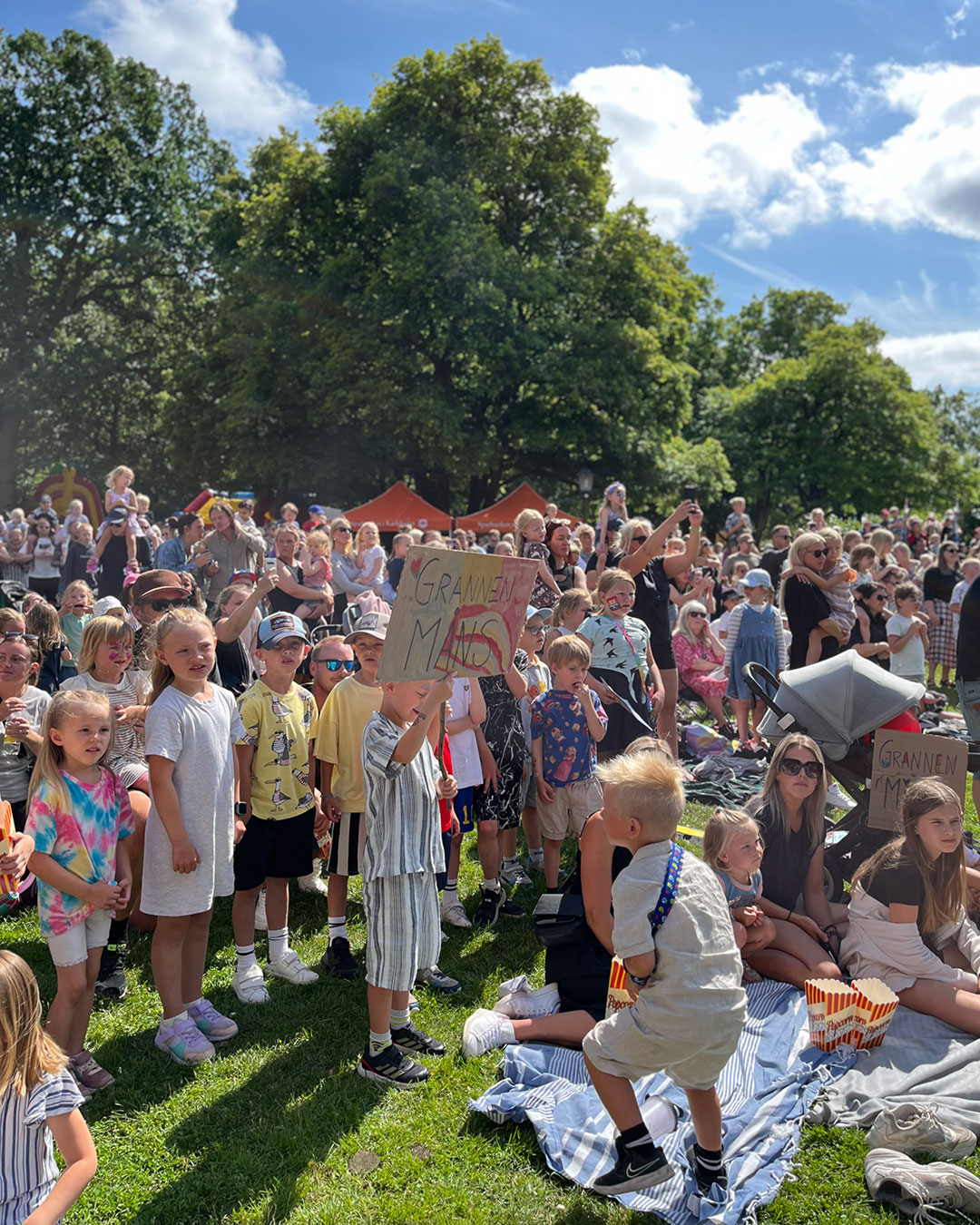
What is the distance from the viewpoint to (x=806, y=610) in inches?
310

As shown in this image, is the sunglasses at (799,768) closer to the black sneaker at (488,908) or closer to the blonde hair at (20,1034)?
the black sneaker at (488,908)

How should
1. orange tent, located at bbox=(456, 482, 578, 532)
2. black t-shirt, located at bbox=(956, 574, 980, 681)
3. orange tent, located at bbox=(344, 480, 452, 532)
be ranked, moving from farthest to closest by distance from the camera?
orange tent, located at bbox=(456, 482, 578, 532), orange tent, located at bbox=(344, 480, 452, 532), black t-shirt, located at bbox=(956, 574, 980, 681)

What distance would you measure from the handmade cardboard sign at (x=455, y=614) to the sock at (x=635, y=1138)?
1.76 metres

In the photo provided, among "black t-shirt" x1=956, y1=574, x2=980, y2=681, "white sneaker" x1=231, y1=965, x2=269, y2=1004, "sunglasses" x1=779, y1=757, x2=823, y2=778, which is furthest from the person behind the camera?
"black t-shirt" x1=956, y1=574, x2=980, y2=681

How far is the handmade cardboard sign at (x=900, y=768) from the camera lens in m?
5.12

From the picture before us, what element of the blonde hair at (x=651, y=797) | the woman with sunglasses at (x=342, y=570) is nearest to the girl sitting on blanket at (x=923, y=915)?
the blonde hair at (x=651, y=797)

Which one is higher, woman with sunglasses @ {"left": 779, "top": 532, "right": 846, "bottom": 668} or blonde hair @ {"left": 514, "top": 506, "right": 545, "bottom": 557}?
blonde hair @ {"left": 514, "top": 506, "right": 545, "bottom": 557}

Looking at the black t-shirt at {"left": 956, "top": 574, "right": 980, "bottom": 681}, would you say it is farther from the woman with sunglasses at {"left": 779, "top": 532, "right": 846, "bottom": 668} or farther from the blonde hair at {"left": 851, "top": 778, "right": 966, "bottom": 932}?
the blonde hair at {"left": 851, "top": 778, "right": 966, "bottom": 932}

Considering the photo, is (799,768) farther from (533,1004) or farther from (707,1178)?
(707,1178)

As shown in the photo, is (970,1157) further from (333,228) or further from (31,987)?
→ (333,228)

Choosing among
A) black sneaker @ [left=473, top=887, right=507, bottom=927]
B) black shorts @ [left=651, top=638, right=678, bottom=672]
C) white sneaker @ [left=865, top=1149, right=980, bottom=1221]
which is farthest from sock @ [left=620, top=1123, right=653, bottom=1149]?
black shorts @ [left=651, top=638, right=678, bottom=672]

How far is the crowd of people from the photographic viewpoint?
10.2ft

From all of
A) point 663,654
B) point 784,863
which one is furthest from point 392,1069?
point 663,654

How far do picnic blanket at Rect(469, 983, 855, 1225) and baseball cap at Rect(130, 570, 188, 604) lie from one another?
124 inches
